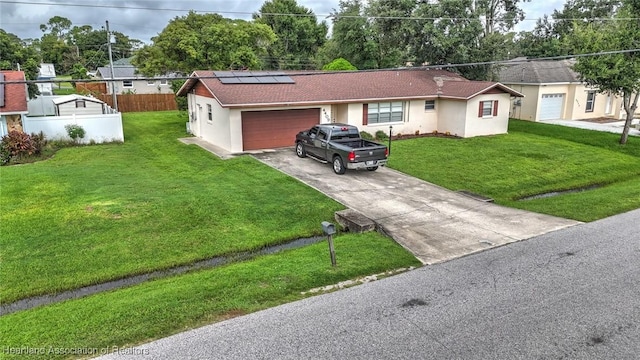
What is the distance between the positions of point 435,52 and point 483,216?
19693mm

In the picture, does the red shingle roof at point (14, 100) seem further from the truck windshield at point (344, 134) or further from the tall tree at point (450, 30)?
the tall tree at point (450, 30)

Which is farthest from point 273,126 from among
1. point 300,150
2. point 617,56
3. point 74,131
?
point 617,56

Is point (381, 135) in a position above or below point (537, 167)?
above

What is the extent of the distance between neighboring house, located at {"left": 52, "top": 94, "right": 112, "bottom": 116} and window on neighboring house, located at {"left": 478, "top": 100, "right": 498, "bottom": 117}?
71.4 feet

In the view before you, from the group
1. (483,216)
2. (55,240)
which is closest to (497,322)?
(483,216)

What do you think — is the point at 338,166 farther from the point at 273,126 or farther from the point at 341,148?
the point at 273,126

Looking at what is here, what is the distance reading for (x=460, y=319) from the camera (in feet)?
21.9

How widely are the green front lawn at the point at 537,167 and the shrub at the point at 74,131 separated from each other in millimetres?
15576

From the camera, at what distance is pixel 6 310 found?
7.93m

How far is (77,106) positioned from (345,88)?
16275 mm

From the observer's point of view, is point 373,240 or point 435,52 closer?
point 373,240

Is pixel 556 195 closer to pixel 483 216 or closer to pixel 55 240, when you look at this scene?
pixel 483 216

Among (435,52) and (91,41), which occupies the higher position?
(91,41)

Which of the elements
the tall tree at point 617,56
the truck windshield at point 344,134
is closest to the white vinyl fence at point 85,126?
the truck windshield at point 344,134
